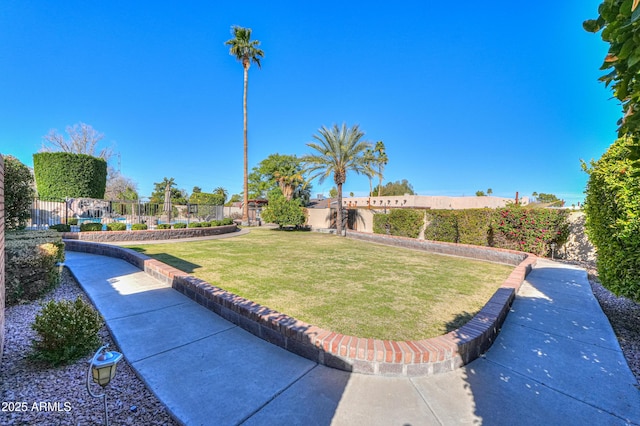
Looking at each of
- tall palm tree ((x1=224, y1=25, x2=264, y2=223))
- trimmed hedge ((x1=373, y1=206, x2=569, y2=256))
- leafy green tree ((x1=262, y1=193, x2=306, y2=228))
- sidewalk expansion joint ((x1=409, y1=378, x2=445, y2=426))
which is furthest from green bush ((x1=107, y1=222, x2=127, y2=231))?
trimmed hedge ((x1=373, y1=206, x2=569, y2=256))

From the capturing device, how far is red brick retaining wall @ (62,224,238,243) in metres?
10.1

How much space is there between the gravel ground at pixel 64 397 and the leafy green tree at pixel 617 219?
5.56 meters

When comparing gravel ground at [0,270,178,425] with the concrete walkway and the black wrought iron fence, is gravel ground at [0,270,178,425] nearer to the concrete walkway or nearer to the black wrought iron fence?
the concrete walkway

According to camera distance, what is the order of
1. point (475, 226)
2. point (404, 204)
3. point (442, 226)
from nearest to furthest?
point (475, 226) → point (442, 226) → point (404, 204)

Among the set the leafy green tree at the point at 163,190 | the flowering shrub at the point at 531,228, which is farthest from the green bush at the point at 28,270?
the leafy green tree at the point at 163,190

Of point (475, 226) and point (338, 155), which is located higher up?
point (338, 155)

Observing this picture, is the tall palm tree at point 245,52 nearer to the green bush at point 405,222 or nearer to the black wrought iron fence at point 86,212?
the black wrought iron fence at point 86,212

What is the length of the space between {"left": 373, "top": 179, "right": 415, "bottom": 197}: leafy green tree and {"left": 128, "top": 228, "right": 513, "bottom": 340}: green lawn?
4930cm

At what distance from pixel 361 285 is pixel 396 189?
55.9 m

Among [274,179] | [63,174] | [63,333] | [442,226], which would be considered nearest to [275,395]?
[63,333]

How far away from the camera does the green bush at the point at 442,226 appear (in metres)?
11.4

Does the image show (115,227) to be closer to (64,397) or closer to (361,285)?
(64,397)

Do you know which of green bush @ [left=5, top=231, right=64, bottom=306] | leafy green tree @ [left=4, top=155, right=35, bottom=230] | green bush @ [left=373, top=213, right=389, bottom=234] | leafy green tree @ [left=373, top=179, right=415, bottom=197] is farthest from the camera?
leafy green tree @ [left=373, top=179, right=415, bottom=197]

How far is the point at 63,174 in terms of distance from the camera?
51.3ft
